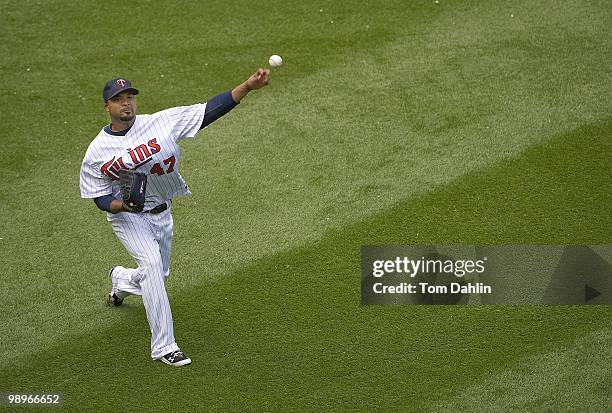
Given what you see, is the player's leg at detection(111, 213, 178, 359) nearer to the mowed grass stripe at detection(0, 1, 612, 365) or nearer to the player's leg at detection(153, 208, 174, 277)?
the player's leg at detection(153, 208, 174, 277)

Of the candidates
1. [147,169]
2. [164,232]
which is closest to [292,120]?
[164,232]

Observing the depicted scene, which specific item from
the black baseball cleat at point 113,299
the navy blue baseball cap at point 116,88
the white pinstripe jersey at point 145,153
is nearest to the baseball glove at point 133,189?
the white pinstripe jersey at point 145,153

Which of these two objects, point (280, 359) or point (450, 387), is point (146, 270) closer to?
point (280, 359)

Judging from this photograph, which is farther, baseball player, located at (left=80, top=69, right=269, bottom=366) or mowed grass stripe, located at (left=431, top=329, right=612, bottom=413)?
baseball player, located at (left=80, top=69, right=269, bottom=366)

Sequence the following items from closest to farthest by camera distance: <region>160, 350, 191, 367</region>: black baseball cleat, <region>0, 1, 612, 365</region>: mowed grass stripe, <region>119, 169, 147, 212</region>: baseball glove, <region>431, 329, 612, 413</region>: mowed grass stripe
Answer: <region>431, 329, 612, 413</region>: mowed grass stripe < <region>119, 169, 147, 212</region>: baseball glove < <region>160, 350, 191, 367</region>: black baseball cleat < <region>0, 1, 612, 365</region>: mowed grass stripe

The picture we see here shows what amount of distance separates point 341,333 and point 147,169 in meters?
1.59

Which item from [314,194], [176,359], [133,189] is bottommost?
Answer: [176,359]

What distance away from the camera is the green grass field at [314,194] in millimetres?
5840

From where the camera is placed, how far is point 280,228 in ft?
23.3

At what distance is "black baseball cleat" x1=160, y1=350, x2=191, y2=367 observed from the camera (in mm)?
5987

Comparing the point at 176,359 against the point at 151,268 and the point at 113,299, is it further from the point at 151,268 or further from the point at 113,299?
the point at 113,299

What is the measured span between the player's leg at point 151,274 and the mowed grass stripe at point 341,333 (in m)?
0.18

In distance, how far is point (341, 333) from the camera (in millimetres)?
6164

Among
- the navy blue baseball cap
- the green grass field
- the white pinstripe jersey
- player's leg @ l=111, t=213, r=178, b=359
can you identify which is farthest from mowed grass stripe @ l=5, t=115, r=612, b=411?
the navy blue baseball cap
